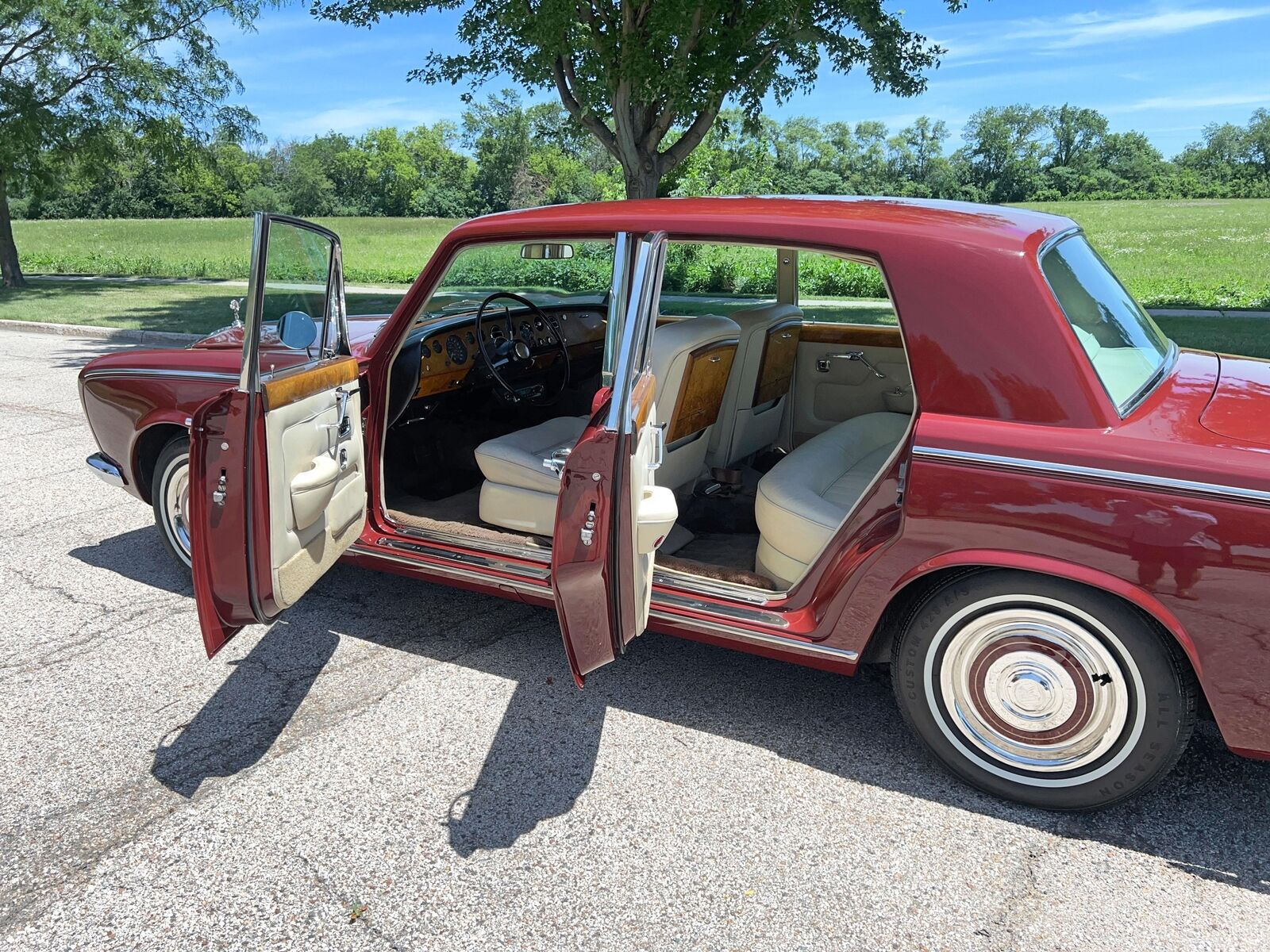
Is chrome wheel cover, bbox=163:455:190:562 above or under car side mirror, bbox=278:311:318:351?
under

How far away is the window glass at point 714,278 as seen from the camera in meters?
4.03

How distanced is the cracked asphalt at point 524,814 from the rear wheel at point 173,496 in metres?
0.42

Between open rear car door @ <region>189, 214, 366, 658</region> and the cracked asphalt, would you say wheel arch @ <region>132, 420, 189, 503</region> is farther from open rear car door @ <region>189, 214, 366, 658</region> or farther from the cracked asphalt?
open rear car door @ <region>189, 214, 366, 658</region>

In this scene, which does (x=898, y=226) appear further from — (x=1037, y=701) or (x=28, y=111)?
(x=28, y=111)

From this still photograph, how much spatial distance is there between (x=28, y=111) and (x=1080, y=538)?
19.4 metres

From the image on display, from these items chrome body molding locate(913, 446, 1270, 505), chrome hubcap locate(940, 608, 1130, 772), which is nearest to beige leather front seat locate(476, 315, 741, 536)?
chrome body molding locate(913, 446, 1270, 505)

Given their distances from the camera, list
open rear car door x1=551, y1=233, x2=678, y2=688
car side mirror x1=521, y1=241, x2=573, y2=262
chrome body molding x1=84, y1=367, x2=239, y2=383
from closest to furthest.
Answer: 1. open rear car door x1=551, y1=233, x2=678, y2=688
2. car side mirror x1=521, y1=241, x2=573, y2=262
3. chrome body molding x1=84, y1=367, x2=239, y2=383

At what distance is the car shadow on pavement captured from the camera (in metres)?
2.63

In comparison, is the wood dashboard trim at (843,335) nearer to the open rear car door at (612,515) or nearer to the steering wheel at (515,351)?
the steering wheel at (515,351)

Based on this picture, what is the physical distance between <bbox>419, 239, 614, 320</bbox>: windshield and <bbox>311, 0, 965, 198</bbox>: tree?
6.64 meters

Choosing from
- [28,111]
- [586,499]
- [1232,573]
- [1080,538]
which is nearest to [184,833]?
[586,499]

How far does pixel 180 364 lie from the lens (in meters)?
3.93

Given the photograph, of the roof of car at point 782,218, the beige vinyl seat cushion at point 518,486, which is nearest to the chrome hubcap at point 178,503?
the beige vinyl seat cushion at point 518,486

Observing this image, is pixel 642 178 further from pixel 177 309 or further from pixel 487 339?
pixel 177 309
